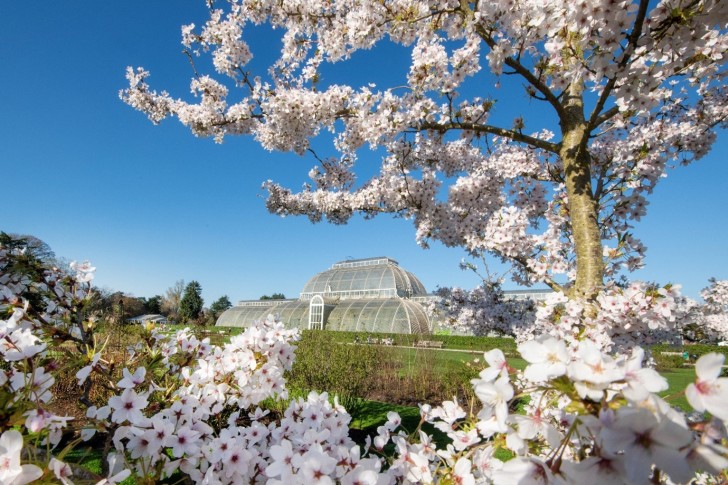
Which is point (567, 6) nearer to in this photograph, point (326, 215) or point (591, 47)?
point (591, 47)

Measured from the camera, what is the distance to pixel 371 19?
403 cm

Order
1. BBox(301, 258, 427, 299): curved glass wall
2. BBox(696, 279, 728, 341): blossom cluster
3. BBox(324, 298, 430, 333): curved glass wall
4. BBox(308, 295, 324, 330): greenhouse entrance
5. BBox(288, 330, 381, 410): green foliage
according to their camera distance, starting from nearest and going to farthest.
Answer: BBox(288, 330, 381, 410): green foliage < BBox(696, 279, 728, 341): blossom cluster < BBox(324, 298, 430, 333): curved glass wall < BBox(308, 295, 324, 330): greenhouse entrance < BBox(301, 258, 427, 299): curved glass wall

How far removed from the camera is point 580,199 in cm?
326

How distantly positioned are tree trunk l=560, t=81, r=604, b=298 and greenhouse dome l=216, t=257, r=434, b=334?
20933 millimetres

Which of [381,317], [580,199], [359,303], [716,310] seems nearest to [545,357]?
[580,199]

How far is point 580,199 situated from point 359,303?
2742cm

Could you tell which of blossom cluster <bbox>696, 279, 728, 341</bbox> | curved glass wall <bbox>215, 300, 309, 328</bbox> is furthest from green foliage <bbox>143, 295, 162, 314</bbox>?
blossom cluster <bbox>696, 279, 728, 341</bbox>

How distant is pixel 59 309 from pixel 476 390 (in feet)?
9.14

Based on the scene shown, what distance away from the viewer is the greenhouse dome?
1060 inches

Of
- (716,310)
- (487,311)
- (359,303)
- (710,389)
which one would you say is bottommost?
(710,389)

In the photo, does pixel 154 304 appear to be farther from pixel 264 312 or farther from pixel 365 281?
pixel 365 281

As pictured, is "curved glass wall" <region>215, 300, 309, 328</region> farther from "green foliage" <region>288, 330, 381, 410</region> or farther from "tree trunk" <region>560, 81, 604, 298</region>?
"tree trunk" <region>560, 81, 604, 298</region>

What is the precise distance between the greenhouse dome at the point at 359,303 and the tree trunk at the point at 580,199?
2093 centimetres

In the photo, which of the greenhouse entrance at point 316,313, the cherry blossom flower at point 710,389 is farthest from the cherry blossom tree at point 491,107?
the greenhouse entrance at point 316,313
